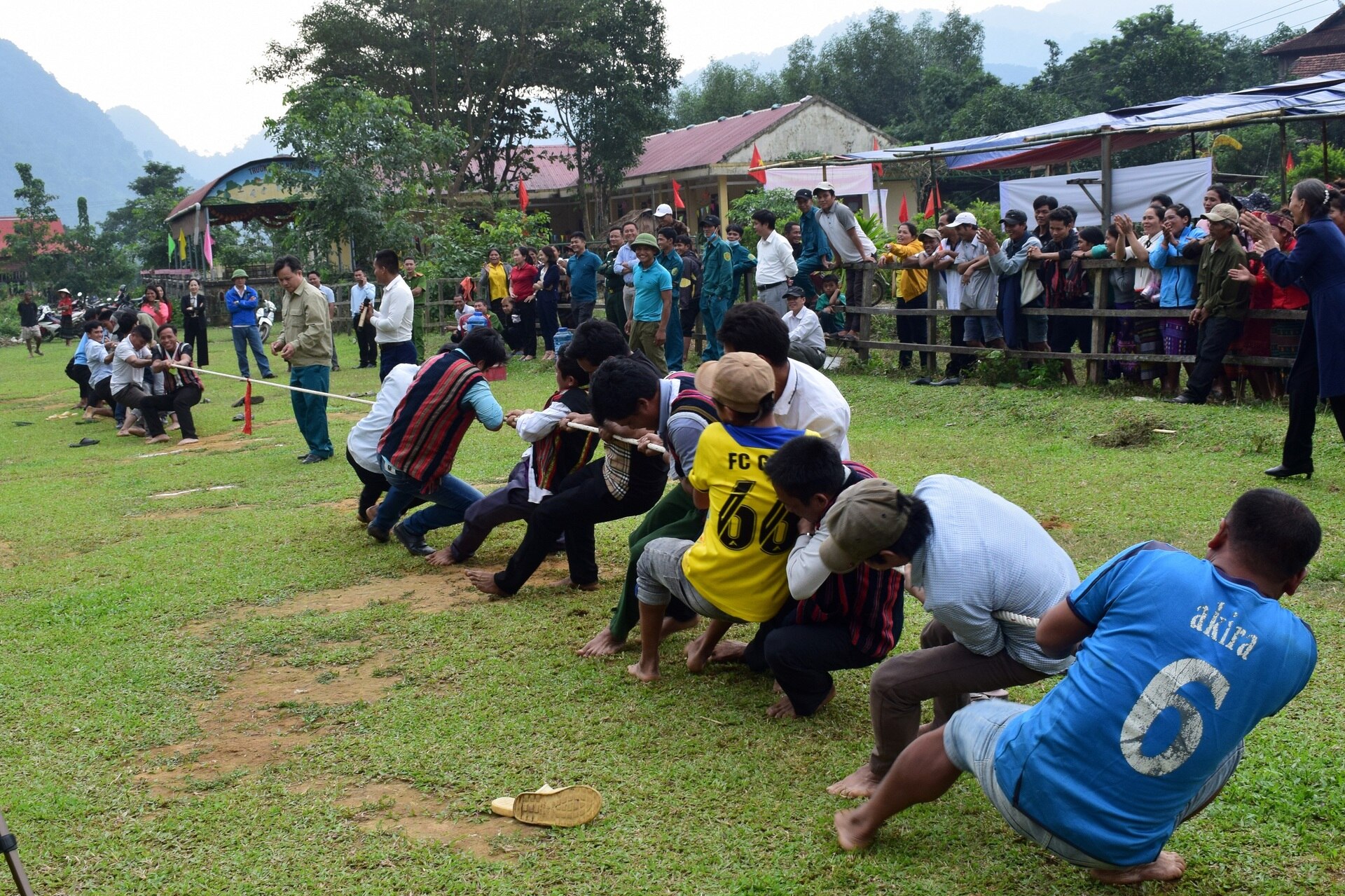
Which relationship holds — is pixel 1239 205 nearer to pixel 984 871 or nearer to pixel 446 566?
pixel 446 566

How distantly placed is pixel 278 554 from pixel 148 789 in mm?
3362

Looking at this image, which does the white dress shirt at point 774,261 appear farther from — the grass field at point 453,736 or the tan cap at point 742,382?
the tan cap at point 742,382

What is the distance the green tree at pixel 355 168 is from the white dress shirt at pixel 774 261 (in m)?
13.3

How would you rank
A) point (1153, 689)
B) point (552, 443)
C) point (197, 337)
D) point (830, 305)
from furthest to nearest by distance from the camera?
point (197, 337) → point (830, 305) → point (552, 443) → point (1153, 689)

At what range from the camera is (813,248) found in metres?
13.7

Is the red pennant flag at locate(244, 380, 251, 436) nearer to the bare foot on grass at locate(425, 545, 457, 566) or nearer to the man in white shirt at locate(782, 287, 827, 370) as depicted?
the bare foot on grass at locate(425, 545, 457, 566)

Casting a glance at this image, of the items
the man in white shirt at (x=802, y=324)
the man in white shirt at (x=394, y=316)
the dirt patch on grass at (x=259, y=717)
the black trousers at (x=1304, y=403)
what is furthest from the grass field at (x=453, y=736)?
the man in white shirt at (x=394, y=316)

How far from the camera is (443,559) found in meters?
6.94

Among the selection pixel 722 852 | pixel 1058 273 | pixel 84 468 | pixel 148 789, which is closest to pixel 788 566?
pixel 722 852

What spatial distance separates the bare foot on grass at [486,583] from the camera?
244 inches

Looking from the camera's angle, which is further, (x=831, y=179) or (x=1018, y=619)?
(x=831, y=179)

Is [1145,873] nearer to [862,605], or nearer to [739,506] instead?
[862,605]

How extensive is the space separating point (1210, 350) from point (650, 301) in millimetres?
5978

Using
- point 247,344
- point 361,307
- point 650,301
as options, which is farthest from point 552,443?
point 247,344
